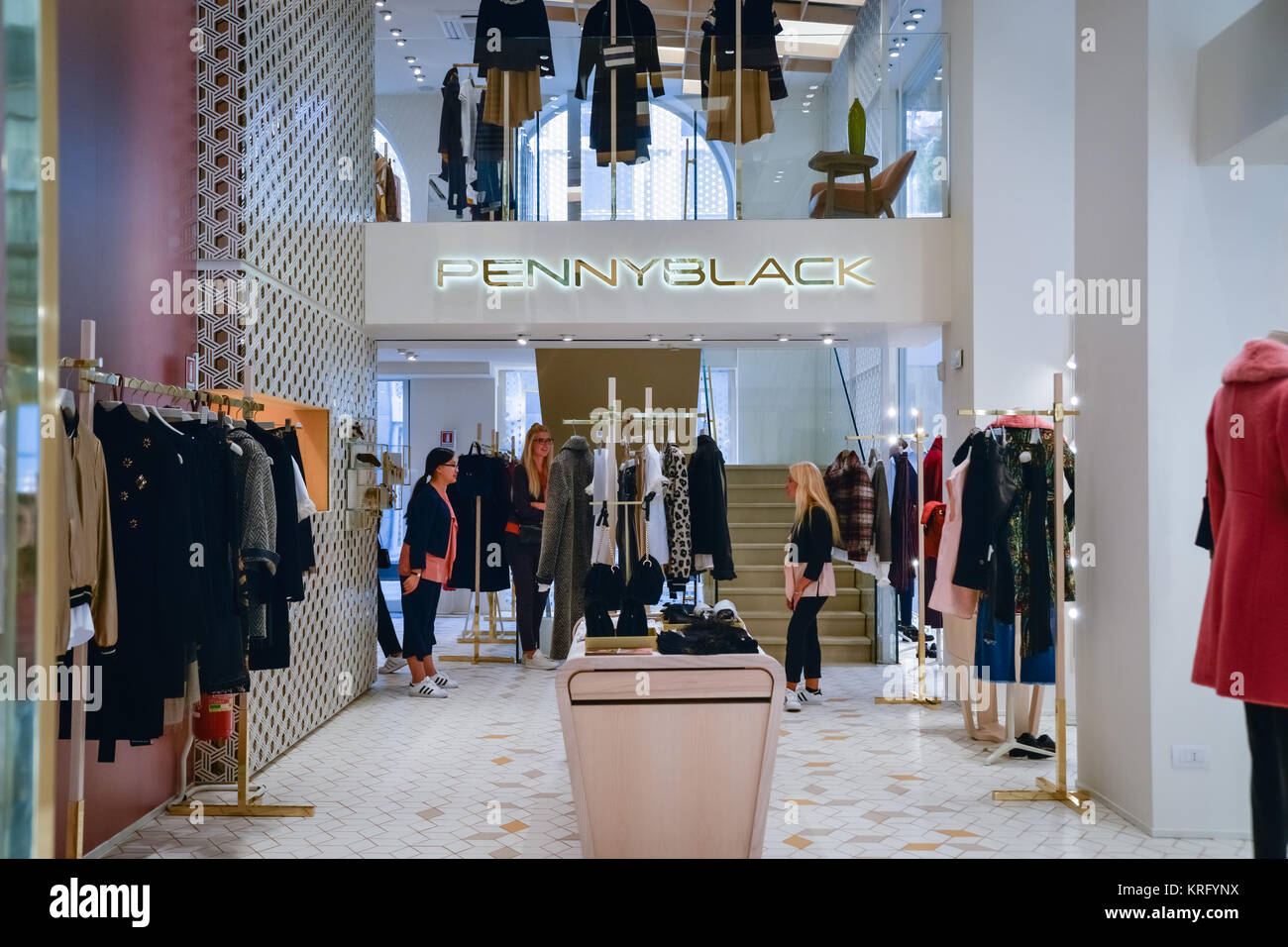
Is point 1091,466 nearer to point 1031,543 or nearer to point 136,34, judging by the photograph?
point 1031,543

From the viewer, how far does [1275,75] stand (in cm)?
349

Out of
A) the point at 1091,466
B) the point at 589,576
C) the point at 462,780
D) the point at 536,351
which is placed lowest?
the point at 462,780

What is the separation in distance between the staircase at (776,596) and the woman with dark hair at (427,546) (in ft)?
8.79

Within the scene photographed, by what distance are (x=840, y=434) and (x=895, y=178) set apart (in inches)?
98.4

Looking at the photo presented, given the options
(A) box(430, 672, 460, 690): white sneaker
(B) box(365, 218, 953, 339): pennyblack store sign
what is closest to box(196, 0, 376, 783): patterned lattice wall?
(A) box(430, 672, 460, 690): white sneaker

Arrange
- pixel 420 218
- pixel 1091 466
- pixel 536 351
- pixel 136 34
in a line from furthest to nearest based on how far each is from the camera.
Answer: pixel 536 351 → pixel 420 218 → pixel 1091 466 → pixel 136 34

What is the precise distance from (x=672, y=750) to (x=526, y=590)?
4902mm

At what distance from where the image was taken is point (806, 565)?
620cm

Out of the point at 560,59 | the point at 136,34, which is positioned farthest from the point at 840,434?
the point at 136,34

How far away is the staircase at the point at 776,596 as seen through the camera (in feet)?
26.4

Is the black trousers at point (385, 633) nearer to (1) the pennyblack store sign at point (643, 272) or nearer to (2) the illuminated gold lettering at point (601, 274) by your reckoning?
(1) the pennyblack store sign at point (643, 272)

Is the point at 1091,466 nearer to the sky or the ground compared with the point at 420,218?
nearer to the ground

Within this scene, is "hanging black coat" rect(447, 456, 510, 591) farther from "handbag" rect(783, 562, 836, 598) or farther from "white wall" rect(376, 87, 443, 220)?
"handbag" rect(783, 562, 836, 598)

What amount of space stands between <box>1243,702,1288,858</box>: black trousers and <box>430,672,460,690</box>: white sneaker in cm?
544
